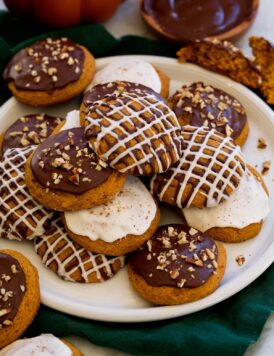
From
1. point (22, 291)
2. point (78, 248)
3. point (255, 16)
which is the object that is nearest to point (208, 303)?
point (78, 248)

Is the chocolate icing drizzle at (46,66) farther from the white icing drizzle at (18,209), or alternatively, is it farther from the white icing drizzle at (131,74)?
the white icing drizzle at (18,209)

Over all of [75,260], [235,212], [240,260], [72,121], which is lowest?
[240,260]

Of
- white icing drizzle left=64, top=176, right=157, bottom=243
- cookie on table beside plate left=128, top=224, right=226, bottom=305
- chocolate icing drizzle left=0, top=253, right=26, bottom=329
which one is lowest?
cookie on table beside plate left=128, top=224, right=226, bottom=305

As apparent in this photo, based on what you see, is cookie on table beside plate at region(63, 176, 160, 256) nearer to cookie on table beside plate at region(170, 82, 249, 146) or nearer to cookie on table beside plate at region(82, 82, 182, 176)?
cookie on table beside plate at region(82, 82, 182, 176)

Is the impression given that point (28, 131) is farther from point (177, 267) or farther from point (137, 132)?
point (177, 267)

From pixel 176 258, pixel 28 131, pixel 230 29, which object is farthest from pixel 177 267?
pixel 230 29

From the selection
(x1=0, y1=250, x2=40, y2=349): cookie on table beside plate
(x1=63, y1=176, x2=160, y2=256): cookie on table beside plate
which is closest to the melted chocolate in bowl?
(x1=63, y1=176, x2=160, y2=256): cookie on table beside plate
